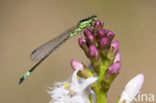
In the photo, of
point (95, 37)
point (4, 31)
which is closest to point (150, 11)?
point (4, 31)

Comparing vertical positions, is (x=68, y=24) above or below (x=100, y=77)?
above

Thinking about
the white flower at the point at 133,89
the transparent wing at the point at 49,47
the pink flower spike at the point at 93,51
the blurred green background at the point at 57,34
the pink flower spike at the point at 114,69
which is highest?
the blurred green background at the point at 57,34

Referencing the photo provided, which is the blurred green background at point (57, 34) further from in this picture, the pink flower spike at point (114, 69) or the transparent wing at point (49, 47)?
the pink flower spike at point (114, 69)

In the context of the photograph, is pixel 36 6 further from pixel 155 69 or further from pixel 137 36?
pixel 155 69

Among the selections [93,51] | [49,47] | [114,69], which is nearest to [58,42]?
[49,47]

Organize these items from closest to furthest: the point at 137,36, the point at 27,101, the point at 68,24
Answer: the point at 27,101
the point at 137,36
the point at 68,24

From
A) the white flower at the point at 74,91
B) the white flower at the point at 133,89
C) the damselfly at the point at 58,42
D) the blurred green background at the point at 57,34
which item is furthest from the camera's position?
the blurred green background at the point at 57,34

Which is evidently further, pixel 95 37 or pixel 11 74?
pixel 11 74

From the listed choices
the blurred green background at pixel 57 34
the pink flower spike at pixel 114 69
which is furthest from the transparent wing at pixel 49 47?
the blurred green background at pixel 57 34
